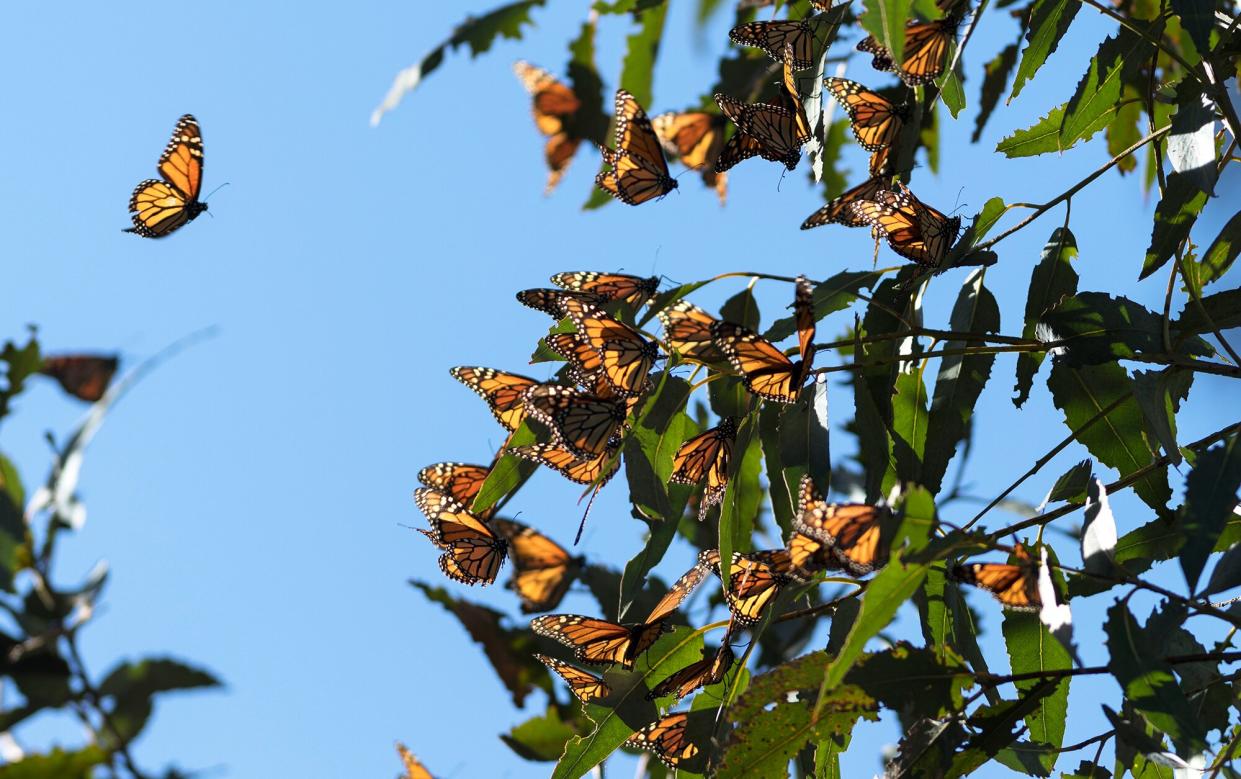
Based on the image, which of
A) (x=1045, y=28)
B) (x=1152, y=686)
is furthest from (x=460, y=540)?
(x=1045, y=28)

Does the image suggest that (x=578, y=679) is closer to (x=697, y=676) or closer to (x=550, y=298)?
(x=697, y=676)

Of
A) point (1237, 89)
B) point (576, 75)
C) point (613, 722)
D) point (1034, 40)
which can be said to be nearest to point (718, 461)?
point (613, 722)

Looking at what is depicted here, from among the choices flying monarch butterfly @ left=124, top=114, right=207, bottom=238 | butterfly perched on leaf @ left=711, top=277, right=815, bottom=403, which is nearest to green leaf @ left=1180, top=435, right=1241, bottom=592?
butterfly perched on leaf @ left=711, top=277, right=815, bottom=403

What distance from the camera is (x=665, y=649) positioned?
6.00ft

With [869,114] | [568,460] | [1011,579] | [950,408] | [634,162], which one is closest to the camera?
[1011,579]

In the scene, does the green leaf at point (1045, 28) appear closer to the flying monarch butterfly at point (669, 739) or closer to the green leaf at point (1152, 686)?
the green leaf at point (1152, 686)

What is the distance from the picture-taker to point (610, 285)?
6.24 ft

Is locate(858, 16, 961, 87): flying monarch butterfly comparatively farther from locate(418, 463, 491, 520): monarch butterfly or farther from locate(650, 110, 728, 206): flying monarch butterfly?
locate(650, 110, 728, 206): flying monarch butterfly

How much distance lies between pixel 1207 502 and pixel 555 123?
10.6 ft

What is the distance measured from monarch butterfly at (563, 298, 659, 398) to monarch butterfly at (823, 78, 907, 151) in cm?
71

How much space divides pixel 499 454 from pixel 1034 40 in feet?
3.56

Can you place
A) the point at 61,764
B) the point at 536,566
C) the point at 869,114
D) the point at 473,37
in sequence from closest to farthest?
1. the point at 61,764
2. the point at 536,566
3. the point at 869,114
4. the point at 473,37

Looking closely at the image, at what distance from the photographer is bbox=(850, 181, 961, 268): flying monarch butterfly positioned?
1.78 metres

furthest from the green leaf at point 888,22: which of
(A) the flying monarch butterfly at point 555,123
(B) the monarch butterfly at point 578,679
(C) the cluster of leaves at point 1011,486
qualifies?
(A) the flying monarch butterfly at point 555,123
